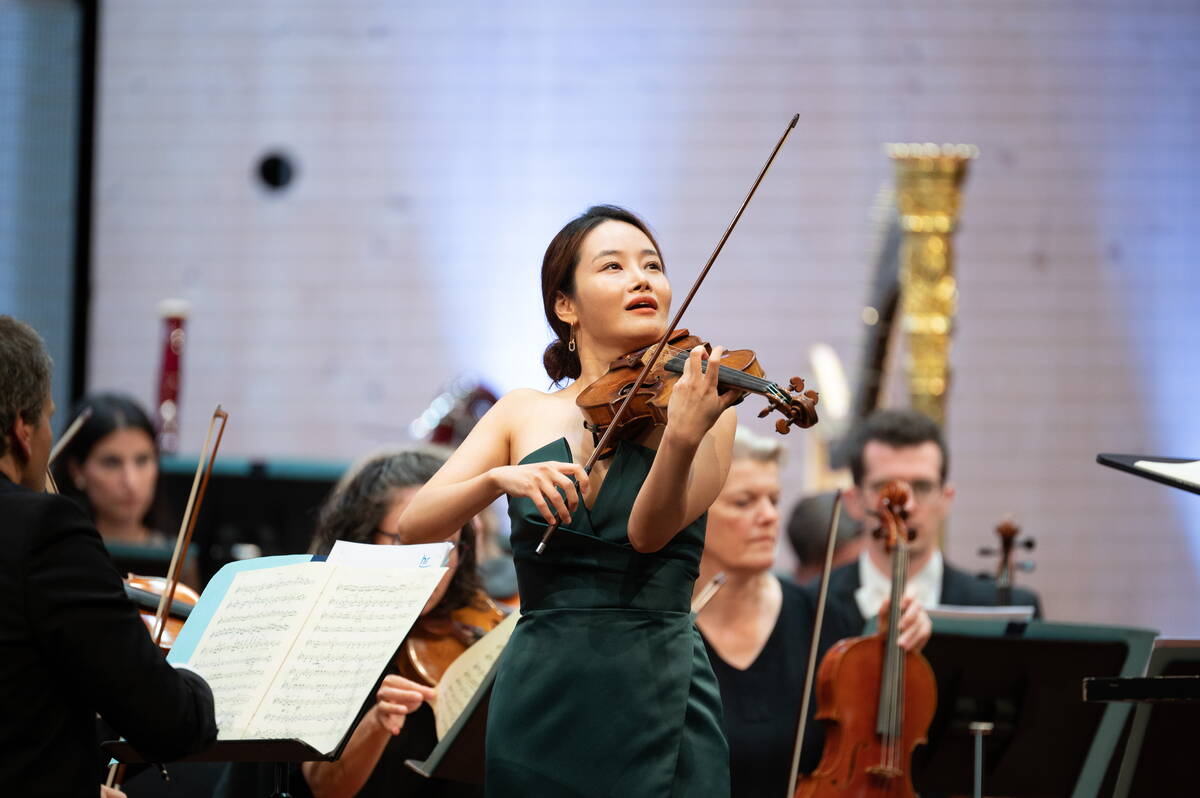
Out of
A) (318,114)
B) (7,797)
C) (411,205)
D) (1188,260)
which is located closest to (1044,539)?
(1188,260)

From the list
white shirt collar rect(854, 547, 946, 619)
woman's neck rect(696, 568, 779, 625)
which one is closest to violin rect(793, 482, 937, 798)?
woman's neck rect(696, 568, 779, 625)

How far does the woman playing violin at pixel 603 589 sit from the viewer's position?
183cm

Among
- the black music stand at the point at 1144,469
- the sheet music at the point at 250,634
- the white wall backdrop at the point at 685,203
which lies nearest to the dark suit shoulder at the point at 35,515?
the sheet music at the point at 250,634

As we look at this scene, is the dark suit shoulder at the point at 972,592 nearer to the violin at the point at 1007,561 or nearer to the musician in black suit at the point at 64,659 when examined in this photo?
the violin at the point at 1007,561

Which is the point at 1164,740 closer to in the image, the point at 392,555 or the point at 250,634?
the point at 392,555

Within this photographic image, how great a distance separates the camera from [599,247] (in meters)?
2.05

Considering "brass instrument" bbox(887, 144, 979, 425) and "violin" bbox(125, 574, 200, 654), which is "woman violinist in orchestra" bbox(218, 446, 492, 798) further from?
"brass instrument" bbox(887, 144, 979, 425)

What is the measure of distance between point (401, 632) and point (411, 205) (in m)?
5.06

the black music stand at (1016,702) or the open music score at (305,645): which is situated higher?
the open music score at (305,645)

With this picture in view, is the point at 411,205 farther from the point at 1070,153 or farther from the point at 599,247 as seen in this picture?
the point at 599,247

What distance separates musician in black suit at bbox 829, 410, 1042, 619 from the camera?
3520 mm

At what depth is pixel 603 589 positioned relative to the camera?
1.89 m

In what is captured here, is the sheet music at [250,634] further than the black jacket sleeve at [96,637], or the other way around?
the sheet music at [250,634]

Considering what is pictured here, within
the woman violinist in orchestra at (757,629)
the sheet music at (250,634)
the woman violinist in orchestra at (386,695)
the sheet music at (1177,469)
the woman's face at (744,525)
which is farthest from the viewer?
the woman's face at (744,525)
